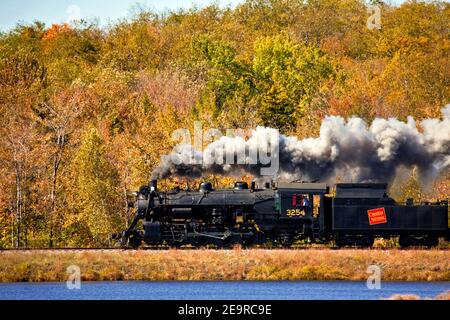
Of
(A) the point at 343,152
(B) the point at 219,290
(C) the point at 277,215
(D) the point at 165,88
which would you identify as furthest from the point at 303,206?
(D) the point at 165,88

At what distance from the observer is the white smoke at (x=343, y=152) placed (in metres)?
54.0

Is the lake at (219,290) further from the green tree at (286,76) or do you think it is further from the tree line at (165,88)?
the green tree at (286,76)

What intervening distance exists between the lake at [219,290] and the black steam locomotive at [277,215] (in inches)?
224

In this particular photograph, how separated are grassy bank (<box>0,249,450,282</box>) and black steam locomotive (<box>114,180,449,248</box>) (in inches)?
129

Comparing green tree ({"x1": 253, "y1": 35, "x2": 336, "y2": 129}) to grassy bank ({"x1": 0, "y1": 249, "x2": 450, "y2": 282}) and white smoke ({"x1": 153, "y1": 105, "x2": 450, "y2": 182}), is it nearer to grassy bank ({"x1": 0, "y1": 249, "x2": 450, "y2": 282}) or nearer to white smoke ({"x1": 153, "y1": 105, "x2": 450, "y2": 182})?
white smoke ({"x1": 153, "y1": 105, "x2": 450, "y2": 182})

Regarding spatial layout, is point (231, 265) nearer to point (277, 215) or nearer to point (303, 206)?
point (277, 215)

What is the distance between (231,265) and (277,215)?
5.36 m

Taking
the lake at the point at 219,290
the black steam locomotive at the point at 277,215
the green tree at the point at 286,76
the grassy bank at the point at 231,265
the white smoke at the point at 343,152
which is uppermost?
the green tree at the point at 286,76

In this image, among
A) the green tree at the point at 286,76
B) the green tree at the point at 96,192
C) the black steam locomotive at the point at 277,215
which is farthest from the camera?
the green tree at the point at 286,76

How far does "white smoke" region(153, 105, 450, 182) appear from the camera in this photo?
54031mm

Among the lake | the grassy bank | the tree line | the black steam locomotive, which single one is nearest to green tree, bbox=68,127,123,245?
the tree line

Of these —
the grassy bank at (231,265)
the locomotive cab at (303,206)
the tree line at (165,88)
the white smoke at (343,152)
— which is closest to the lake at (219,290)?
the grassy bank at (231,265)

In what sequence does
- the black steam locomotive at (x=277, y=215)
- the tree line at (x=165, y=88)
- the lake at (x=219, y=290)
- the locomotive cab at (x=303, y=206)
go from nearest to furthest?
the lake at (x=219, y=290) < the locomotive cab at (x=303, y=206) < the black steam locomotive at (x=277, y=215) < the tree line at (x=165, y=88)

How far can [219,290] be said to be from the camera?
43.0 m
